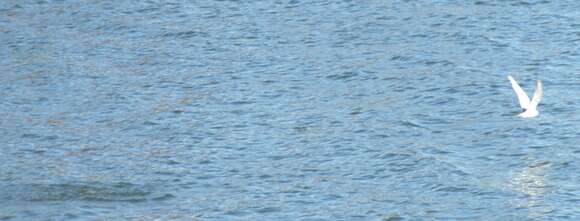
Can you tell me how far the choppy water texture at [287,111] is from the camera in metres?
16.3

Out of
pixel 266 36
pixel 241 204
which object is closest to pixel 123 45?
pixel 266 36

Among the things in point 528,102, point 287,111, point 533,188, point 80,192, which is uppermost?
point 528,102

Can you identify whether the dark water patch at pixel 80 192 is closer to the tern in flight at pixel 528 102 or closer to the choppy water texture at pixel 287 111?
the choppy water texture at pixel 287 111

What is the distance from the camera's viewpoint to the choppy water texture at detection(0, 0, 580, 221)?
16328 millimetres

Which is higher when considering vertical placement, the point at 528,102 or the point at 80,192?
the point at 528,102

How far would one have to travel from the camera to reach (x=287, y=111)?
20.1 metres

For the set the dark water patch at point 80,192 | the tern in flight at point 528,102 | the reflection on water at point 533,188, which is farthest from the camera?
the tern in flight at point 528,102

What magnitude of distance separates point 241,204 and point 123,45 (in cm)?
900

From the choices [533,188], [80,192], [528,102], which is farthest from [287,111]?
[533,188]

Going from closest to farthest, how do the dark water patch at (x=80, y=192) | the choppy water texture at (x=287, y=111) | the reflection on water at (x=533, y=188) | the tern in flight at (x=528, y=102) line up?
1. the reflection on water at (x=533, y=188)
2. the choppy water texture at (x=287, y=111)
3. the dark water patch at (x=80, y=192)
4. the tern in flight at (x=528, y=102)

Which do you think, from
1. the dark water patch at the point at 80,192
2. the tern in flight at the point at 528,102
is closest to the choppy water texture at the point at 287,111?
the dark water patch at the point at 80,192

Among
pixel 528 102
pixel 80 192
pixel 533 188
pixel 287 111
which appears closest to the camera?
pixel 533 188

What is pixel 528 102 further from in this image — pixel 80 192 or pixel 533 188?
pixel 80 192

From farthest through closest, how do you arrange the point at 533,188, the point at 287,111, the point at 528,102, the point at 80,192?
the point at 287,111, the point at 528,102, the point at 80,192, the point at 533,188
